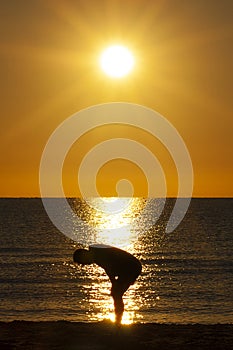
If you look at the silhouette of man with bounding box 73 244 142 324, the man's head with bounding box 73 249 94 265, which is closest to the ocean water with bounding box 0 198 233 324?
the silhouette of man with bounding box 73 244 142 324

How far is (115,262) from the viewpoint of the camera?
→ 16.7 meters

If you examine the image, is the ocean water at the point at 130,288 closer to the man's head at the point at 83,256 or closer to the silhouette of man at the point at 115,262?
the silhouette of man at the point at 115,262

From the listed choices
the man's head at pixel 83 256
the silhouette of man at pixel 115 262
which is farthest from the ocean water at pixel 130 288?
the man's head at pixel 83 256

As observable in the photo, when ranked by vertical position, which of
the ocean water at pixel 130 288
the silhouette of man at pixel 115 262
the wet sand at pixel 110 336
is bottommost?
the wet sand at pixel 110 336

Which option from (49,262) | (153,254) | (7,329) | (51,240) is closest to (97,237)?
(51,240)

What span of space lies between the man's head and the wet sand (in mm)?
1773

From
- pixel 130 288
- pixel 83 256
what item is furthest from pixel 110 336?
pixel 130 288

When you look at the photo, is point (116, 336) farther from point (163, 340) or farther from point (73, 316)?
point (73, 316)

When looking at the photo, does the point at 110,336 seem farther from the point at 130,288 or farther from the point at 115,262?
the point at 130,288

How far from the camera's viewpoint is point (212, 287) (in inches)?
2203

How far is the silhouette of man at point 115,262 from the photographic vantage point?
53.8 feet

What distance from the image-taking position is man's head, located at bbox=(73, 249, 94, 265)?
16.3 m

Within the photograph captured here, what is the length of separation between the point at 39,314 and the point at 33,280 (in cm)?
2097

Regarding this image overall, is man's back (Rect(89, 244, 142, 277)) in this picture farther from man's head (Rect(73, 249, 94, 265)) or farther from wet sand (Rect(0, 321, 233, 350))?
wet sand (Rect(0, 321, 233, 350))
